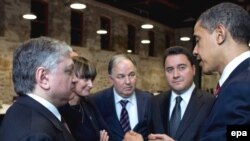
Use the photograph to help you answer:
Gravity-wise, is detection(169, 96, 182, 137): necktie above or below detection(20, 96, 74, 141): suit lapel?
below

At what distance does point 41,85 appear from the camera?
1.64 meters

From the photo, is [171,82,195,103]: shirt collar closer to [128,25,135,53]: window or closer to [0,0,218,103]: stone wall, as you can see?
[0,0,218,103]: stone wall

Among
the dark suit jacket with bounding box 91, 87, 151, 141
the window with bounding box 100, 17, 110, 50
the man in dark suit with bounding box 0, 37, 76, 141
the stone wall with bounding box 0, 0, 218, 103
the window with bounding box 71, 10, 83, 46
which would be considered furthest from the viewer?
the window with bounding box 100, 17, 110, 50

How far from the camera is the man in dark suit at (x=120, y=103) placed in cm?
271

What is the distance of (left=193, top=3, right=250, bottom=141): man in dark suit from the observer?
1.36 meters

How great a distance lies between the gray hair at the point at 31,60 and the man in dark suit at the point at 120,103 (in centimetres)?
117

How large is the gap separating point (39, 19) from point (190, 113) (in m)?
7.86

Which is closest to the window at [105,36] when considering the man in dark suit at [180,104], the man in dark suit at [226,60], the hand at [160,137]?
the man in dark suit at [180,104]

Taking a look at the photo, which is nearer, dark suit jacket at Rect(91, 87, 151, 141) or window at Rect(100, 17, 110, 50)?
dark suit jacket at Rect(91, 87, 151, 141)

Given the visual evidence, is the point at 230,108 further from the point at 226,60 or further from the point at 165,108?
the point at 165,108

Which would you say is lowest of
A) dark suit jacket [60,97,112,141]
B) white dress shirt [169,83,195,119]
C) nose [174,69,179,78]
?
dark suit jacket [60,97,112,141]

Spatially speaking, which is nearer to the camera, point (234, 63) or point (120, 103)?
point (234, 63)

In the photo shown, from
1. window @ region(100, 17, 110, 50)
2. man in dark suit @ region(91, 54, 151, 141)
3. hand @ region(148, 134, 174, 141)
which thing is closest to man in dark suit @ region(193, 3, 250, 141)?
hand @ region(148, 134, 174, 141)

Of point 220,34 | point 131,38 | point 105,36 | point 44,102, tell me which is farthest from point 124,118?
point 131,38
